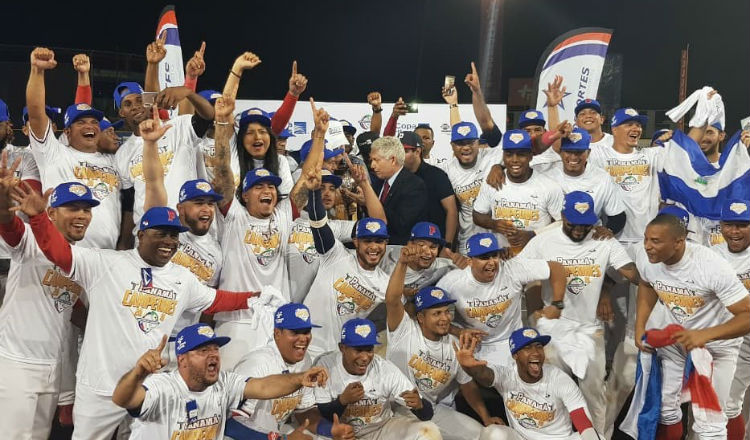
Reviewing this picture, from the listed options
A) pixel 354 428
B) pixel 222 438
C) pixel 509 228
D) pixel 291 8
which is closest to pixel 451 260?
pixel 509 228

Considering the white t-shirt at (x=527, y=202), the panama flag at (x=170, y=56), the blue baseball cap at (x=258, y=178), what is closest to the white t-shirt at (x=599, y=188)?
the white t-shirt at (x=527, y=202)

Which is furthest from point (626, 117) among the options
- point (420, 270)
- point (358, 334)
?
point (358, 334)

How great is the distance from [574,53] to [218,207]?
4968 mm

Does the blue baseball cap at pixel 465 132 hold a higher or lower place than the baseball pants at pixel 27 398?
higher

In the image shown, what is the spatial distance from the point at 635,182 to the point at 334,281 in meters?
2.88

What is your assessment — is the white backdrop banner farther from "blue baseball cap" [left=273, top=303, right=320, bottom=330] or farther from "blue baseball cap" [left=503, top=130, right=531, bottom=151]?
"blue baseball cap" [left=273, top=303, right=320, bottom=330]

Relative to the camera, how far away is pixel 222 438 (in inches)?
191

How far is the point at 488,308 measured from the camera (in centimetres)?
612

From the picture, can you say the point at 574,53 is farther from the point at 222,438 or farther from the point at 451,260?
the point at 222,438

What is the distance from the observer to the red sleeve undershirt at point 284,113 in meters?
6.08

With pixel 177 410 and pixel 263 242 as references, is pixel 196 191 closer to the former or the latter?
pixel 263 242

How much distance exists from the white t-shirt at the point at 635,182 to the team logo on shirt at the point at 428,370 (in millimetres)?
2104

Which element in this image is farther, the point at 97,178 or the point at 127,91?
the point at 127,91

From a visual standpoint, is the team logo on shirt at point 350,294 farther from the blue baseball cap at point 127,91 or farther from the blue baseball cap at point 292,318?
the blue baseball cap at point 127,91
